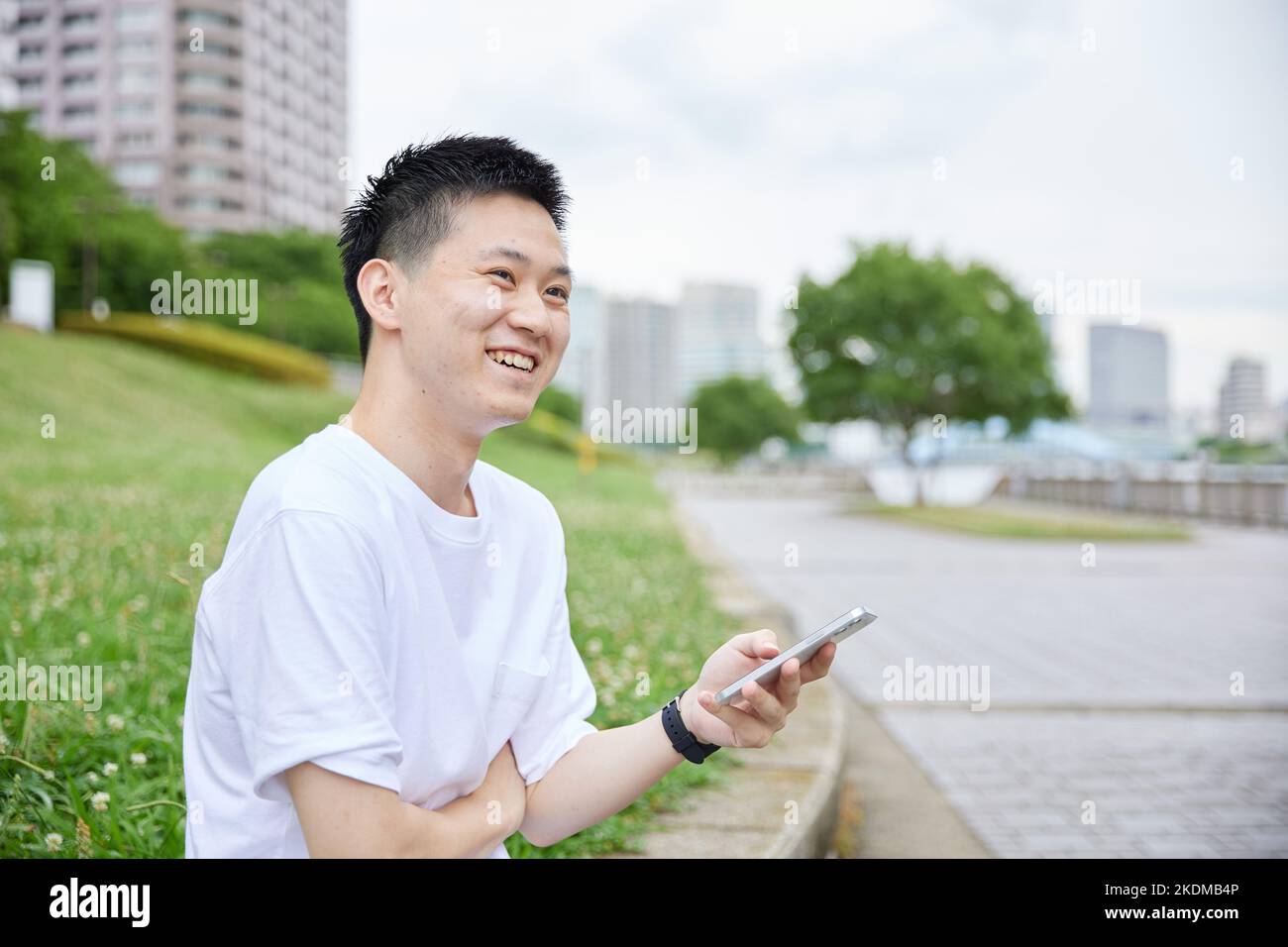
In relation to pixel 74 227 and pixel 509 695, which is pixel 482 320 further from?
pixel 74 227

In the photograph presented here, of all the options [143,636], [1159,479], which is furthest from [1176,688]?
[1159,479]

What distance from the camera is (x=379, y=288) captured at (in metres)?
1.32

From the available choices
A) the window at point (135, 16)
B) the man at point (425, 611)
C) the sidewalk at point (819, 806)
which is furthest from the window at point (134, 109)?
the man at point (425, 611)

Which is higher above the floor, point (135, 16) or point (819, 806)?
point (135, 16)

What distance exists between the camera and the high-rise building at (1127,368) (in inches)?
1037

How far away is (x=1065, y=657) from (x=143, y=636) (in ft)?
18.2

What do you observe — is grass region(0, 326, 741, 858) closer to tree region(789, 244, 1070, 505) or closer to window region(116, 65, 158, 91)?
tree region(789, 244, 1070, 505)

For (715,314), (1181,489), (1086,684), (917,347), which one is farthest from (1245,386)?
(715,314)

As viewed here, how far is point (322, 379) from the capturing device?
79.4 feet

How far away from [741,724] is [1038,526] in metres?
15.9

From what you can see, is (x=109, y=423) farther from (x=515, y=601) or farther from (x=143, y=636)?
(x=515, y=601)

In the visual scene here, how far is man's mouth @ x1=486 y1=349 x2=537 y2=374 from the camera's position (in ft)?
4.20

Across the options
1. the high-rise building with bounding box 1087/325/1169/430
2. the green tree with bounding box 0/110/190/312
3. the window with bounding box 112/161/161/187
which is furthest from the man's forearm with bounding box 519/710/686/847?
the window with bounding box 112/161/161/187
